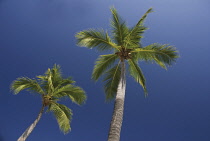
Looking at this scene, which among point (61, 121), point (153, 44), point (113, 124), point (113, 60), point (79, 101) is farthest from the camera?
point (79, 101)

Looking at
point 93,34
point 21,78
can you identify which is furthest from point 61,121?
point 93,34

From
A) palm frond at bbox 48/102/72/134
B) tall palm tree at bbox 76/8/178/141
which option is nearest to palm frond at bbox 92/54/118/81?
tall palm tree at bbox 76/8/178/141

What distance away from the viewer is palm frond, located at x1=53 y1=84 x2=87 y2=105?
14.6 meters

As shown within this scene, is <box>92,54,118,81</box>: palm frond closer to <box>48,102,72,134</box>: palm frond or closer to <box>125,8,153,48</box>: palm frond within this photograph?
<box>125,8,153,48</box>: palm frond

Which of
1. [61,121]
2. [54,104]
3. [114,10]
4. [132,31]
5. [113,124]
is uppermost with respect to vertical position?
[114,10]

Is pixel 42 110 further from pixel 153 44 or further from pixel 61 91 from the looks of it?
pixel 153 44

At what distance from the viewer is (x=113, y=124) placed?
7.54 meters

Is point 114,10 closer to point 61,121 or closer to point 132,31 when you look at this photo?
point 132,31

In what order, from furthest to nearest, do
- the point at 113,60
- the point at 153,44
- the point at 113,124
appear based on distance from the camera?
the point at 113,60
the point at 153,44
the point at 113,124

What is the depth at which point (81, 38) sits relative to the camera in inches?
468

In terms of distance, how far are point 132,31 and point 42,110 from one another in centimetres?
859

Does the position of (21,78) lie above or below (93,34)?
below

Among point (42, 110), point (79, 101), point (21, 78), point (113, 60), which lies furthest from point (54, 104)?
point (113, 60)

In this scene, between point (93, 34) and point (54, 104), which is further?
point (54, 104)
